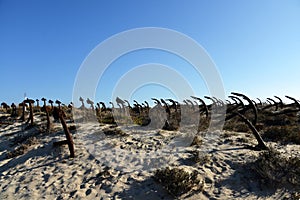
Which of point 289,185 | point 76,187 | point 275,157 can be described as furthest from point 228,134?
point 76,187

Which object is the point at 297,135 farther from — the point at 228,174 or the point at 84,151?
the point at 84,151

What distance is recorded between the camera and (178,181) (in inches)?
279

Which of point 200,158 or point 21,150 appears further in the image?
point 21,150

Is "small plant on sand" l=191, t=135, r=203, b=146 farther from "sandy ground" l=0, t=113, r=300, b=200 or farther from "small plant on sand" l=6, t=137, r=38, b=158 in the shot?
"small plant on sand" l=6, t=137, r=38, b=158

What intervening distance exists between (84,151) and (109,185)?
3.02 meters

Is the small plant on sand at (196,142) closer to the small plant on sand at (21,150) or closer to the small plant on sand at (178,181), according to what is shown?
the small plant on sand at (178,181)

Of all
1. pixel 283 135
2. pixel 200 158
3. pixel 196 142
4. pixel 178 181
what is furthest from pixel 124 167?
pixel 283 135

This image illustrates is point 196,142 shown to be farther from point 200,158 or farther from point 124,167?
point 124,167

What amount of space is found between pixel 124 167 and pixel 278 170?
16.2 ft

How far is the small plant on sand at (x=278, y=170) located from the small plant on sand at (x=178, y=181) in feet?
6.37

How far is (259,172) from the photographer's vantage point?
757 cm

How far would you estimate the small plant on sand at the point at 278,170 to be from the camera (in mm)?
7207

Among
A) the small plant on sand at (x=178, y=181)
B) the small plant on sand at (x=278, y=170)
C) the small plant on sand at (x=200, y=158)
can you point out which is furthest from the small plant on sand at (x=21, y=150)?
the small plant on sand at (x=278, y=170)

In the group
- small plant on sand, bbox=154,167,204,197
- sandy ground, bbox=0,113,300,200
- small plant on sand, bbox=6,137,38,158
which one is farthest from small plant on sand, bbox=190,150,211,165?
small plant on sand, bbox=6,137,38,158
